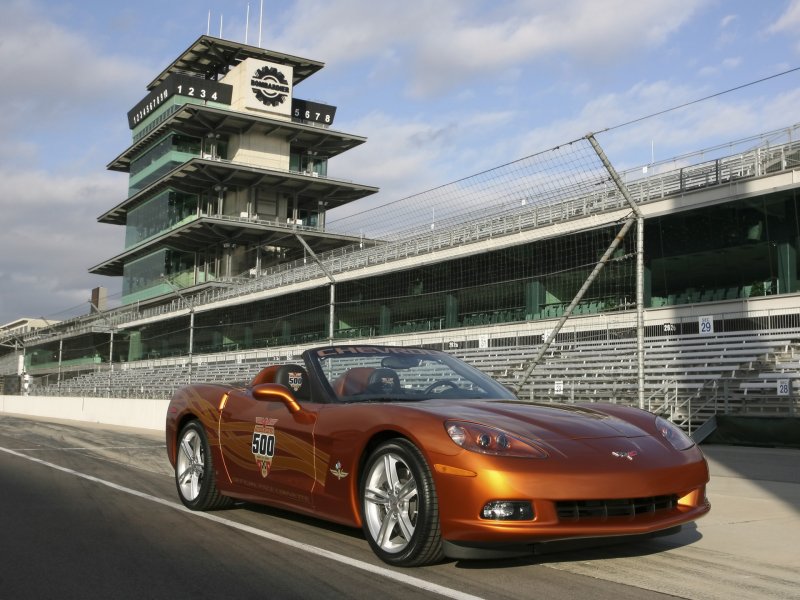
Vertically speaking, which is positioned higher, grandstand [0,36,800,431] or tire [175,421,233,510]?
grandstand [0,36,800,431]

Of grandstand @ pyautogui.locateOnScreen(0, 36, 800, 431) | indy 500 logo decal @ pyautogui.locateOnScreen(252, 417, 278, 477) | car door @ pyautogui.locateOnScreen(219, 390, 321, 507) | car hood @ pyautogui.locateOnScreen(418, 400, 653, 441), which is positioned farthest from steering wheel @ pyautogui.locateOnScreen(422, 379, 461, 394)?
grandstand @ pyautogui.locateOnScreen(0, 36, 800, 431)

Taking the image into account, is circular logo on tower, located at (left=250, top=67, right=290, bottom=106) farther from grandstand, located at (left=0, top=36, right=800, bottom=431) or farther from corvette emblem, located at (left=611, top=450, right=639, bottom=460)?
corvette emblem, located at (left=611, top=450, right=639, bottom=460)

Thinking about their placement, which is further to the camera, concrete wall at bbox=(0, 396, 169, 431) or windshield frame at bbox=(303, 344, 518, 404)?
concrete wall at bbox=(0, 396, 169, 431)

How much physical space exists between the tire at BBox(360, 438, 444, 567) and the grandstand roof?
235 ft

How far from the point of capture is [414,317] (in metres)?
37.4

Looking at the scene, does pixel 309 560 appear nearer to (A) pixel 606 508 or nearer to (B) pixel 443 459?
(B) pixel 443 459

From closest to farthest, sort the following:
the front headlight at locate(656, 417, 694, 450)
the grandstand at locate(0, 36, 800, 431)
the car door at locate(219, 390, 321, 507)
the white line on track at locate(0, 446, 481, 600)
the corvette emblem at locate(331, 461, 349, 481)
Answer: the white line on track at locate(0, 446, 481, 600), the front headlight at locate(656, 417, 694, 450), the corvette emblem at locate(331, 461, 349, 481), the car door at locate(219, 390, 321, 507), the grandstand at locate(0, 36, 800, 431)

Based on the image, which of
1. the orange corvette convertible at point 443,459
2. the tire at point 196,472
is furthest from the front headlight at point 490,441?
the tire at point 196,472

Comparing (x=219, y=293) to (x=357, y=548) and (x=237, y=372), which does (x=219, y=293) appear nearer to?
(x=237, y=372)

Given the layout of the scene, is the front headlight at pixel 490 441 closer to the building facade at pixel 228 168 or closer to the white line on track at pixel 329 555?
the white line on track at pixel 329 555

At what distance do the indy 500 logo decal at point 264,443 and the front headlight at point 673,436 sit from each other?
257 cm

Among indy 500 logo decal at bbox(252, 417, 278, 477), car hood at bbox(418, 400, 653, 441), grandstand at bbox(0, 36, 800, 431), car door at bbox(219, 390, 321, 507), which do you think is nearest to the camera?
car hood at bbox(418, 400, 653, 441)

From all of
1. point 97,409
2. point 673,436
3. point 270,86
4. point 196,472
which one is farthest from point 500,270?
point 270,86

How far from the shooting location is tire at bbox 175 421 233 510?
262 inches
